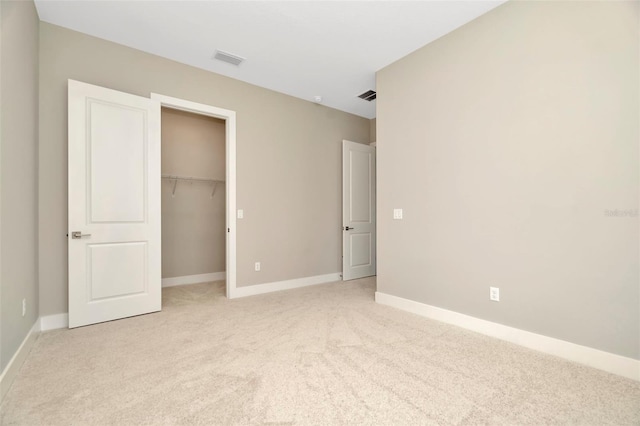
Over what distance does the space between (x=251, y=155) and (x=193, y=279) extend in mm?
2247

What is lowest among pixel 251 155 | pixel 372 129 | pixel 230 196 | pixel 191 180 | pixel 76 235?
pixel 76 235

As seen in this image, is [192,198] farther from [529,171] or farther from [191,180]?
[529,171]

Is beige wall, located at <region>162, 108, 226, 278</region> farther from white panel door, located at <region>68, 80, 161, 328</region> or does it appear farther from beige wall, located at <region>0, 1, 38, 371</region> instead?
beige wall, located at <region>0, 1, 38, 371</region>

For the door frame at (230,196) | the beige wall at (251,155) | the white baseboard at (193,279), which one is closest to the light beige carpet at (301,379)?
the door frame at (230,196)

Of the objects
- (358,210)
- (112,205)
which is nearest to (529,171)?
(358,210)

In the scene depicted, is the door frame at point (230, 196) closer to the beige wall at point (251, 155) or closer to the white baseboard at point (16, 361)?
the beige wall at point (251, 155)

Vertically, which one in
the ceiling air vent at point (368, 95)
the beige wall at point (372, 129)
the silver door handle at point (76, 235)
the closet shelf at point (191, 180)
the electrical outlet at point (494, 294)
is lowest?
the electrical outlet at point (494, 294)

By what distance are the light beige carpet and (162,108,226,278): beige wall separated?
6.22 ft

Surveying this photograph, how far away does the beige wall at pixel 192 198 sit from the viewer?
4.61 m

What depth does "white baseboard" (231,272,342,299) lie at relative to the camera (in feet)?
12.9

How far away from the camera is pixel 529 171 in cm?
238

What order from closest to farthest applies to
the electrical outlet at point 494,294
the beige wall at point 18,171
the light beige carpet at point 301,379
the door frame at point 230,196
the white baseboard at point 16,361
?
1. the light beige carpet at point 301,379
2. the white baseboard at point 16,361
3. the beige wall at point 18,171
4. the electrical outlet at point 494,294
5. the door frame at point 230,196

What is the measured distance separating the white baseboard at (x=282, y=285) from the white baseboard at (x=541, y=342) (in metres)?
1.72

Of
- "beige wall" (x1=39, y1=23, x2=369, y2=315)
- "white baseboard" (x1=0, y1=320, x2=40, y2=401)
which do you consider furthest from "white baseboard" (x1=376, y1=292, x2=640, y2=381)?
"white baseboard" (x1=0, y1=320, x2=40, y2=401)
